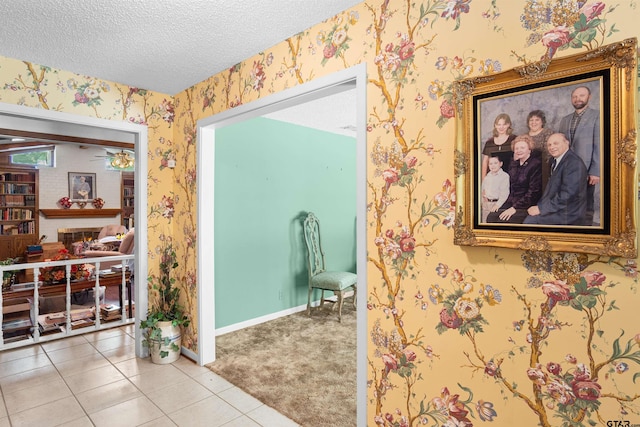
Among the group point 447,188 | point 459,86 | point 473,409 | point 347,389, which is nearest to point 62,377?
point 347,389

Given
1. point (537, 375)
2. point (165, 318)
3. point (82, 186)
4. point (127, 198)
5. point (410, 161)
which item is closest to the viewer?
point (537, 375)

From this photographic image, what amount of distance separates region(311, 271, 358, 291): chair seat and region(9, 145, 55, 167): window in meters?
7.17

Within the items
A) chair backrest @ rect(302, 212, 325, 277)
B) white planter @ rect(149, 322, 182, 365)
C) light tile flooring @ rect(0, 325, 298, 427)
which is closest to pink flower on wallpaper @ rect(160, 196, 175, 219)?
white planter @ rect(149, 322, 182, 365)

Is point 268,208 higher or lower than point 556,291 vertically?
higher

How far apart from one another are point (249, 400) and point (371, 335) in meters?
1.24

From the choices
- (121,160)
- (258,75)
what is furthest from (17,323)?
(258,75)

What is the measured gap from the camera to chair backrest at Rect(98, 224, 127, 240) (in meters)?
8.78

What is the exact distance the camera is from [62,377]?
293cm

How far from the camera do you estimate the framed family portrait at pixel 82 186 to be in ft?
28.2

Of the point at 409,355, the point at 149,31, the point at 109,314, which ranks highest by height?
the point at 149,31

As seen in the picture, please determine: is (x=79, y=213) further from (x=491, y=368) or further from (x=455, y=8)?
(x=491, y=368)

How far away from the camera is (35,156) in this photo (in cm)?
816

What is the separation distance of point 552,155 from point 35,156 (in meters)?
10.0

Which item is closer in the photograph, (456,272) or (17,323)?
(456,272)
